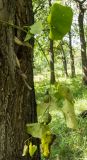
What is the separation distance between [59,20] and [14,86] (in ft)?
1.83

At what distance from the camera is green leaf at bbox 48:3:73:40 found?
2.93 ft

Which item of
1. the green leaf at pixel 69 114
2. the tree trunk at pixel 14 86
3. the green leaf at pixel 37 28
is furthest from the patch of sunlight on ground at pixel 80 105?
the green leaf at pixel 37 28

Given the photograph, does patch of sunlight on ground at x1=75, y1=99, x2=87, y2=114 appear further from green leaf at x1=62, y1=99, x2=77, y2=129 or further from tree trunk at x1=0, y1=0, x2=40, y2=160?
green leaf at x1=62, y1=99, x2=77, y2=129

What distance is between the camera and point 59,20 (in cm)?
93

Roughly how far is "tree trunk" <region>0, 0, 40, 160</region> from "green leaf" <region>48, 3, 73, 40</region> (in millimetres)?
360

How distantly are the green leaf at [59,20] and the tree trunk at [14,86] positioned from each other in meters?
0.36

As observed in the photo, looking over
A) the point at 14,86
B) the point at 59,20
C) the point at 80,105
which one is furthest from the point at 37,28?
the point at 80,105

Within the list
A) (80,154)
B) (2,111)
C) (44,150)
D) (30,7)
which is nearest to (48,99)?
(44,150)

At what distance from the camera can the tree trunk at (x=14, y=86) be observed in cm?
134

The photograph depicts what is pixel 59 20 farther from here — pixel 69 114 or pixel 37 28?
pixel 69 114

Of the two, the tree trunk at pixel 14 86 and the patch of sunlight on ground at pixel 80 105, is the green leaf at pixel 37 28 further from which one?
the patch of sunlight on ground at pixel 80 105

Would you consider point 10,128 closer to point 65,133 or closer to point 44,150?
point 44,150

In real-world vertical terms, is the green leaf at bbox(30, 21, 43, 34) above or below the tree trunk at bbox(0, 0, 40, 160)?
above

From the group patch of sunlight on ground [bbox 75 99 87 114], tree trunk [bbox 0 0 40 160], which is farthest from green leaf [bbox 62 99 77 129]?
patch of sunlight on ground [bbox 75 99 87 114]
